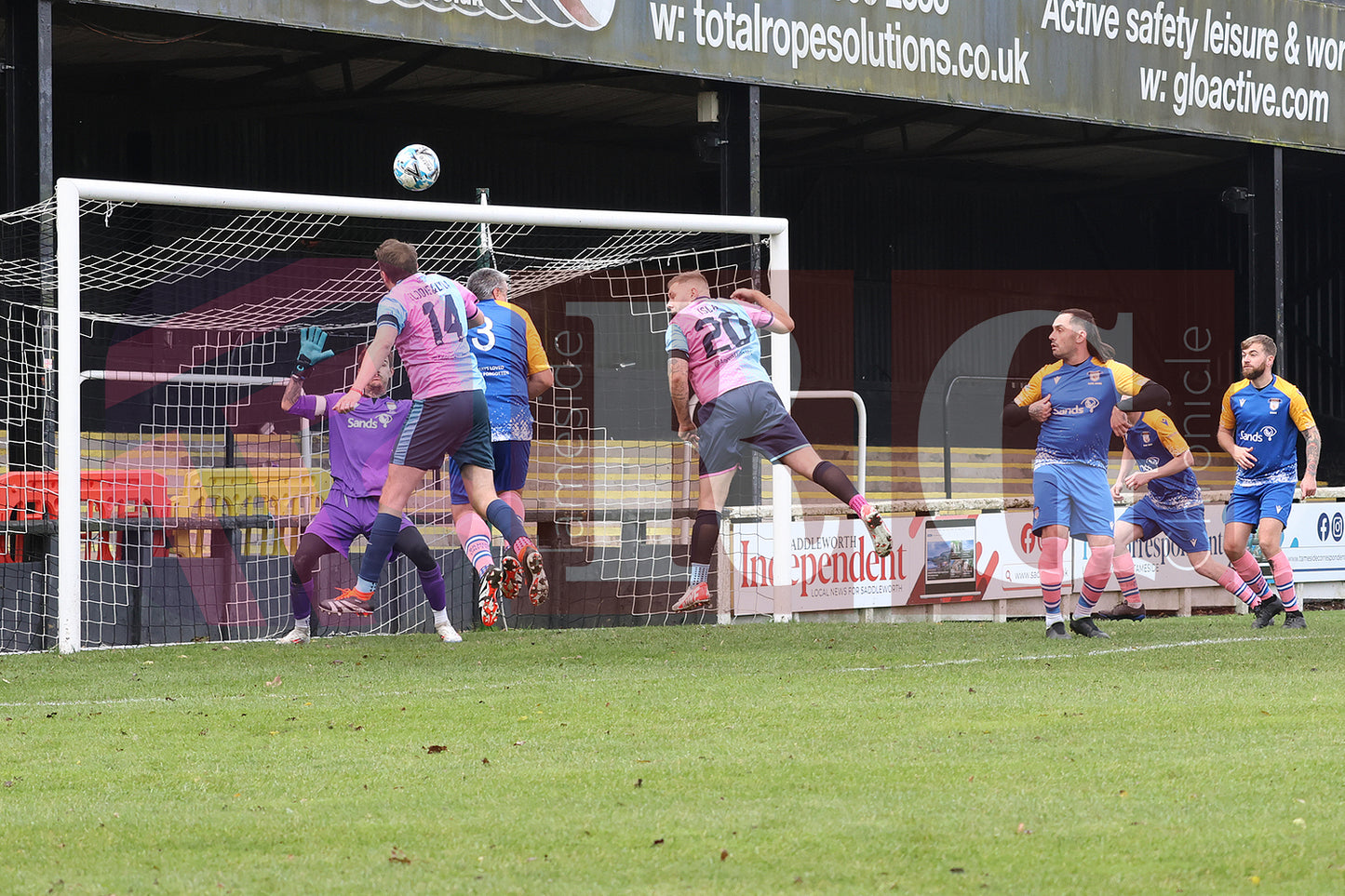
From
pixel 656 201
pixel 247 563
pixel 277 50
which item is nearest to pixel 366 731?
pixel 247 563

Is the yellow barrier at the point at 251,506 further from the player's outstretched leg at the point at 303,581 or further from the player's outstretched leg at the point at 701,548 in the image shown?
the player's outstretched leg at the point at 701,548

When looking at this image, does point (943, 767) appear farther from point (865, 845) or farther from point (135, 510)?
point (135, 510)

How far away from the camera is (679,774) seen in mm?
5270

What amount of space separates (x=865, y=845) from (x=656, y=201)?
2216cm

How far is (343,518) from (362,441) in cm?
51

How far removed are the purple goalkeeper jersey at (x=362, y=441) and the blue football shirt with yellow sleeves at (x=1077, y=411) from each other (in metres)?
4.00

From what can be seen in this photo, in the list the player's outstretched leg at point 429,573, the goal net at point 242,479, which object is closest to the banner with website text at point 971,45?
the goal net at point 242,479

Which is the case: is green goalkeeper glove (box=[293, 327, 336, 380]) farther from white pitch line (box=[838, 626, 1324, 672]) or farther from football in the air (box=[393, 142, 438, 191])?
white pitch line (box=[838, 626, 1324, 672])

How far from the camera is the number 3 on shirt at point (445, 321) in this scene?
30.4 feet

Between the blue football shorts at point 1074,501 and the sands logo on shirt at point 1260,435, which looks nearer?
the blue football shorts at point 1074,501

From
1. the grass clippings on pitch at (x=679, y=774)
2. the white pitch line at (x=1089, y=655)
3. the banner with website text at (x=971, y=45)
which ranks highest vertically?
the banner with website text at (x=971, y=45)

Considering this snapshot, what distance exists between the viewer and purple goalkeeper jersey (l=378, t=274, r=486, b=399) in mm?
9250

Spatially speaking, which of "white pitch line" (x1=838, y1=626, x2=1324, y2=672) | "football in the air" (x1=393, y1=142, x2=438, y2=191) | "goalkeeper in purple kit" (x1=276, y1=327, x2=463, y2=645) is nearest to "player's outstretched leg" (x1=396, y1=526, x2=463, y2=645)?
"goalkeeper in purple kit" (x1=276, y1=327, x2=463, y2=645)

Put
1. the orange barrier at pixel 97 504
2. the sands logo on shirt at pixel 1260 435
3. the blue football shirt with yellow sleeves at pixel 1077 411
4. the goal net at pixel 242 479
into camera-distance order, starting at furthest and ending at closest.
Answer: the sands logo on shirt at pixel 1260 435 → the orange barrier at pixel 97 504 → the goal net at pixel 242 479 → the blue football shirt with yellow sleeves at pixel 1077 411
